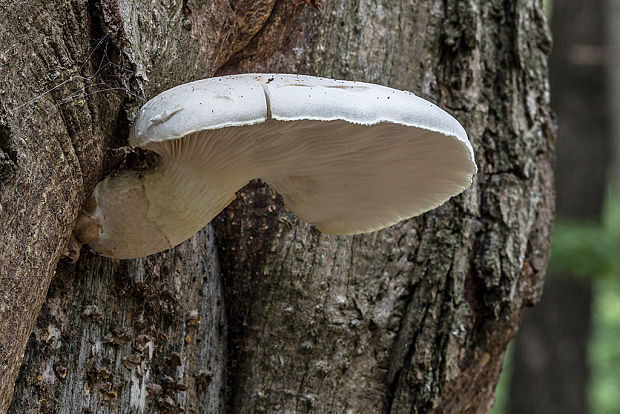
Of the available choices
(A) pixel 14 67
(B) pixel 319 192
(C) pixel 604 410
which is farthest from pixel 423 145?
(C) pixel 604 410

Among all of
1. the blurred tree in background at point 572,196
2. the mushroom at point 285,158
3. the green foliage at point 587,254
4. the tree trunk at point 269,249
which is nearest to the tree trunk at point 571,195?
the blurred tree in background at point 572,196

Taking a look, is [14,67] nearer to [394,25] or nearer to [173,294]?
[173,294]

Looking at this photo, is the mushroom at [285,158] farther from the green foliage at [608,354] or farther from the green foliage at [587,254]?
the green foliage at [608,354]

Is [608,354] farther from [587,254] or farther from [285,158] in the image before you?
[285,158]

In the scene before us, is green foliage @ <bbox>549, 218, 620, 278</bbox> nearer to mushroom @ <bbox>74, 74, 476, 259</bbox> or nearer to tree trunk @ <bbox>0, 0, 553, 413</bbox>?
tree trunk @ <bbox>0, 0, 553, 413</bbox>

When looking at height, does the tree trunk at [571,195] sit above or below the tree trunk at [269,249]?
above

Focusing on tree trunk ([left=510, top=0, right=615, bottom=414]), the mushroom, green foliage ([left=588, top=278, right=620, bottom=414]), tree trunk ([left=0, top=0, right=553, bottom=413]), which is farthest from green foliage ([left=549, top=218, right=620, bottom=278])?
green foliage ([left=588, top=278, right=620, bottom=414])
